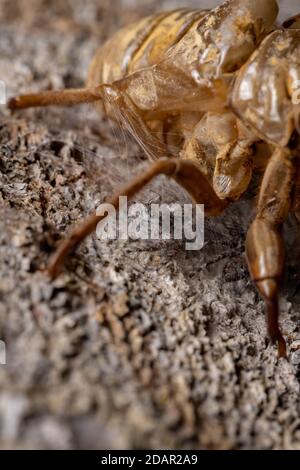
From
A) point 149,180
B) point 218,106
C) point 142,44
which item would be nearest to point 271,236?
point 149,180

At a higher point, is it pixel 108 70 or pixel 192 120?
pixel 108 70

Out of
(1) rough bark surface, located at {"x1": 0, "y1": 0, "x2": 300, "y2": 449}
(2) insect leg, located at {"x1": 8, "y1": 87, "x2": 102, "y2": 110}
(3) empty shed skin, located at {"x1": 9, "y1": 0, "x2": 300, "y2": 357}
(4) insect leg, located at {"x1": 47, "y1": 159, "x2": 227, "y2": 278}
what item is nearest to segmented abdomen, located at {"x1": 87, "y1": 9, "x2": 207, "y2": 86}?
(3) empty shed skin, located at {"x1": 9, "y1": 0, "x2": 300, "y2": 357}

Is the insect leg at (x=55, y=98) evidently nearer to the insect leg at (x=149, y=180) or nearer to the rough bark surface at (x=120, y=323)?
the rough bark surface at (x=120, y=323)

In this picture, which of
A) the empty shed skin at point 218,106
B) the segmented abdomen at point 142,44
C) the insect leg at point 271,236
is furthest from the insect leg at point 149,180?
the segmented abdomen at point 142,44

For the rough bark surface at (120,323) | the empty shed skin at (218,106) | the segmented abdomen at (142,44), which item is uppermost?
the segmented abdomen at (142,44)

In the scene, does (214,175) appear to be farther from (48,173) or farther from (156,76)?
(48,173)

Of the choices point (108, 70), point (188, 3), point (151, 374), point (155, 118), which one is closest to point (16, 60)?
point (108, 70)

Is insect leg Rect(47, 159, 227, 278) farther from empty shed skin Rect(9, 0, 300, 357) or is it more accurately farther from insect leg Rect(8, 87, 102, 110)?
insect leg Rect(8, 87, 102, 110)
